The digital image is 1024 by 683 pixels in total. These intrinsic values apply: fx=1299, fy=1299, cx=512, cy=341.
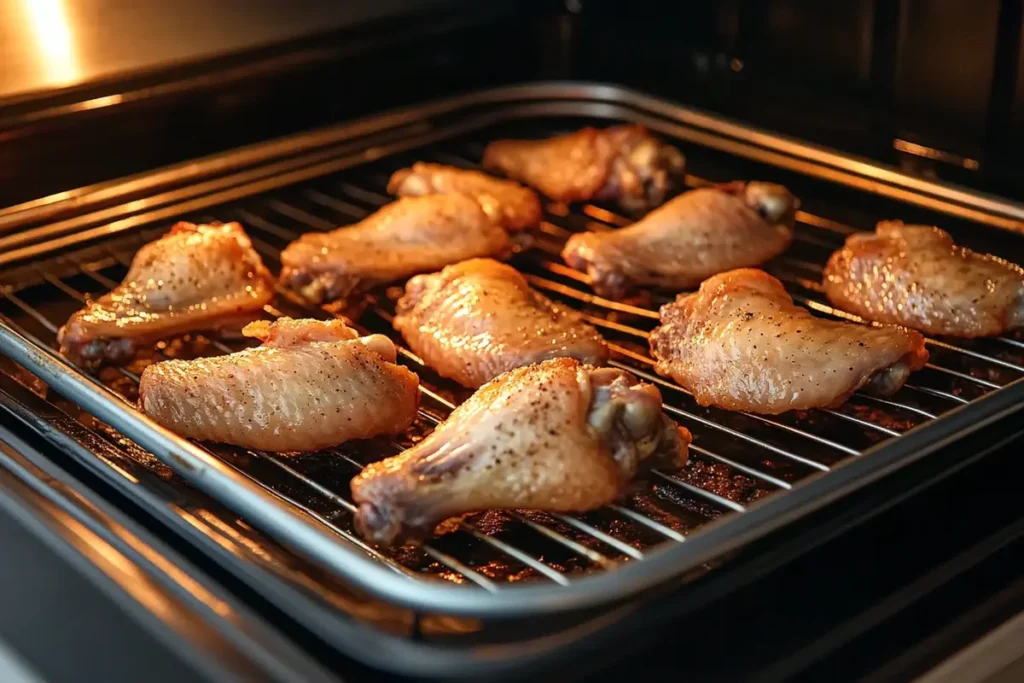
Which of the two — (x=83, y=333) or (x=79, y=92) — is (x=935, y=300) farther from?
(x=79, y=92)

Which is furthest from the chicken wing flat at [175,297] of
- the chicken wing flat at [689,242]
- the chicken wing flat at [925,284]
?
the chicken wing flat at [925,284]

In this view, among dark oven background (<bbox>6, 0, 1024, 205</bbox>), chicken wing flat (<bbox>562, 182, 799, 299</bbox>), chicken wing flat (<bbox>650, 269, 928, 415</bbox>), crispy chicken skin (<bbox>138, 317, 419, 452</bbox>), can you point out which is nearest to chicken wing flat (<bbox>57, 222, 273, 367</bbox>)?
crispy chicken skin (<bbox>138, 317, 419, 452</bbox>)

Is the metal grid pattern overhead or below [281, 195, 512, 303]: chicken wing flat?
below

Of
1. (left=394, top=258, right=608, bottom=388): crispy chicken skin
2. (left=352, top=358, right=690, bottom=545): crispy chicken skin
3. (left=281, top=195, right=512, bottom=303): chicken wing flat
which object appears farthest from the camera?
(left=281, top=195, right=512, bottom=303): chicken wing flat

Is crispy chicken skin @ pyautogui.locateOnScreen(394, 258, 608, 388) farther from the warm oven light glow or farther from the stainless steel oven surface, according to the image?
the warm oven light glow

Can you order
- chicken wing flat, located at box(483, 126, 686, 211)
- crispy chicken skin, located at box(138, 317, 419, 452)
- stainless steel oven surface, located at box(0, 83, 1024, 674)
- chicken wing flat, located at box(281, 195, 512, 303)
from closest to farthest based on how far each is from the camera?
1. stainless steel oven surface, located at box(0, 83, 1024, 674)
2. crispy chicken skin, located at box(138, 317, 419, 452)
3. chicken wing flat, located at box(281, 195, 512, 303)
4. chicken wing flat, located at box(483, 126, 686, 211)

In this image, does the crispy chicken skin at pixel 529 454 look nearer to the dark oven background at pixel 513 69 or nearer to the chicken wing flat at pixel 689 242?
the chicken wing flat at pixel 689 242

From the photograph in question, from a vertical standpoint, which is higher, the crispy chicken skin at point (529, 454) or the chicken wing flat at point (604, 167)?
the chicken wing flat at point (604, 167)
